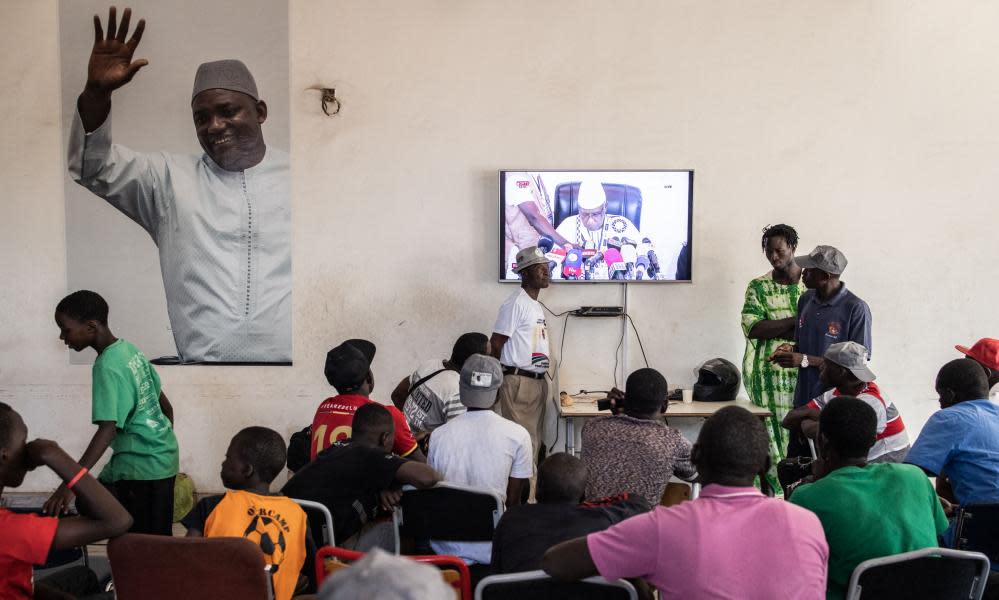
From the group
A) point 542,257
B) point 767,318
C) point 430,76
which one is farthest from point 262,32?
point 767,318

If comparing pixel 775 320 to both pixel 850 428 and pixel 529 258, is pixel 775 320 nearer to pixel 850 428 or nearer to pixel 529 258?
pixel 529 258

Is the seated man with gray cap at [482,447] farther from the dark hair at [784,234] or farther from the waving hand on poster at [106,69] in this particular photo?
the waving hand on poster at [106,69]

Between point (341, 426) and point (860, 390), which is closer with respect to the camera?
point (341, 426)

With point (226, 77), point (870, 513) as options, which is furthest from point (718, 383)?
point (226, 77)

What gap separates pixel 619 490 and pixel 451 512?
590 millimetres

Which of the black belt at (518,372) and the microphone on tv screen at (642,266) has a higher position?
the microphone on tv screen at (642,266)

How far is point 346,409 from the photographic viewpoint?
320 centimetres

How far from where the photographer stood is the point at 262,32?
18.0 feet

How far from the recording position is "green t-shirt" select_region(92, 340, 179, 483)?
321 cm

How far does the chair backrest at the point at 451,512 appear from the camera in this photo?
266 cm

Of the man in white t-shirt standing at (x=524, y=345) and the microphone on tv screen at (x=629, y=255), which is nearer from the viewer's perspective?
the man in white t-shirt standing at (x=524, y=345)

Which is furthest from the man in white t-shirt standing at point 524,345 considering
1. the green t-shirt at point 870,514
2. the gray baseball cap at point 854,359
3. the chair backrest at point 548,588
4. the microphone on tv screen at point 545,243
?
the chair backrest at point 548,588

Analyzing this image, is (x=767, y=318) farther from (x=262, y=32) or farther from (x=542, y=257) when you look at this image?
(x=262, y=32)

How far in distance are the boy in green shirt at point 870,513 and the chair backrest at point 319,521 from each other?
1.42 metres
